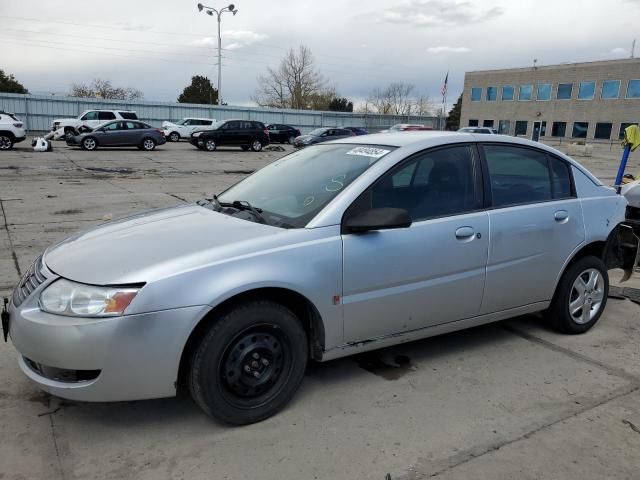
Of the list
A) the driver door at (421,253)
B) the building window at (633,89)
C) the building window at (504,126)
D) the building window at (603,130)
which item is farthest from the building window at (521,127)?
the driver door at (421,253)

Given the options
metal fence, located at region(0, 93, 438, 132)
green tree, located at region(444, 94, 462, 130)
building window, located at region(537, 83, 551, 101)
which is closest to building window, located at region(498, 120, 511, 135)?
building window, located at region(537, 83, 551, 101)

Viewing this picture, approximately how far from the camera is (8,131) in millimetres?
22312

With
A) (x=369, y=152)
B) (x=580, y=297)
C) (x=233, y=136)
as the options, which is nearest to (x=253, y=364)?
(x=369, y=152)

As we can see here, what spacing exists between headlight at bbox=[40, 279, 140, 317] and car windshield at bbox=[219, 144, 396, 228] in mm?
1010

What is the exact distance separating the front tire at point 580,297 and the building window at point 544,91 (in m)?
62.2

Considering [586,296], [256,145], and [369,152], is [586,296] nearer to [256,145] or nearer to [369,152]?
[369,152]

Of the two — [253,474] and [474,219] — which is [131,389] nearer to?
[253,474]

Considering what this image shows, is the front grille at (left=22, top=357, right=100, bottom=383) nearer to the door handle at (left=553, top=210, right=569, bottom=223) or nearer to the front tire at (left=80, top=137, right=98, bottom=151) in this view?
the door handle at (left=553, top=210, right=569, bottom=223)

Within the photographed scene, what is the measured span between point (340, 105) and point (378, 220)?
250 feet

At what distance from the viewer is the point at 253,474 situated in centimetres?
259

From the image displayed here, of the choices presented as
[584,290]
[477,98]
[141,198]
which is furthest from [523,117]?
[584,290]

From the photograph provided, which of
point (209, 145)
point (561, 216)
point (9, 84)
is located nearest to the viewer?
point (561, 216)

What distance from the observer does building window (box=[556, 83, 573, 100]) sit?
58.0 meters

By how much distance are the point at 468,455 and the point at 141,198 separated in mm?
9908
